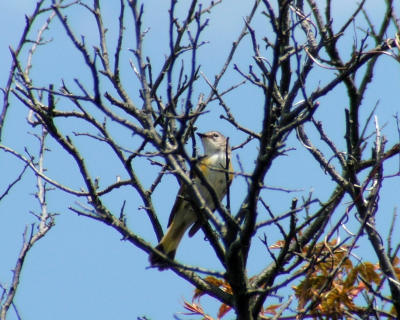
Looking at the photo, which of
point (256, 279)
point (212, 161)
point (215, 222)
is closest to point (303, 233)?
point (256, 279)

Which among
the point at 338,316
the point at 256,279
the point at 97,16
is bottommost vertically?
the point at 338,316

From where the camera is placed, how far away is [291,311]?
3.84m

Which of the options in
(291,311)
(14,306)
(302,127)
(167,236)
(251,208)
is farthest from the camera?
(167,236)

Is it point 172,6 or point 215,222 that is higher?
point 172,6

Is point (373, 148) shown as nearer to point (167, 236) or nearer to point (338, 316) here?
point (338, 316)

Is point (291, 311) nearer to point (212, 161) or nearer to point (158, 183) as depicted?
point (158, 183)

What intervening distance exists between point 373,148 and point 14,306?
2463 mm

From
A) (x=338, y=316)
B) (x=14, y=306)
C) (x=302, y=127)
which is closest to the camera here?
(x=338, y=316)

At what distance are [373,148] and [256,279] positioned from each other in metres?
1.25

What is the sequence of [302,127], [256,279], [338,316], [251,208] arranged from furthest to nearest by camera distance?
1. [302,127]
2. [256,279]
3. [338,316]
4. [251,208]

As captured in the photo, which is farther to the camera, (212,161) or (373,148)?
(212,161)

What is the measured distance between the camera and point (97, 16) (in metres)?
4.65

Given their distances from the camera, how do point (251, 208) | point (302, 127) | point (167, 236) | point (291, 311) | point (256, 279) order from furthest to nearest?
point (167, 236)
point (302, 127)
point (256, 279)
point (291, 311)
point (251, 208)

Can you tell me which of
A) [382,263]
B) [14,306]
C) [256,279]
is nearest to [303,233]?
[256,279]
